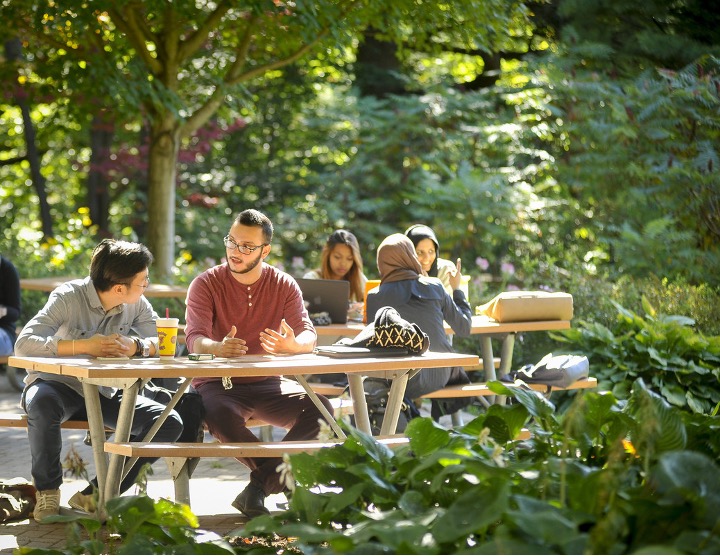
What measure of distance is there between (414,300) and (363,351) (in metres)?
1.29

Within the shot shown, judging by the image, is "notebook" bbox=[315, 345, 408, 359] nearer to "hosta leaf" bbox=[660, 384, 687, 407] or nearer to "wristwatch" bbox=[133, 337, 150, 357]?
"wristwatch" bbox=[133, 337, 150, 357]

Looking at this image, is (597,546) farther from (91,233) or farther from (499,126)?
(91,233)

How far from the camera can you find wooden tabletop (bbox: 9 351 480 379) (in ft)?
15.2

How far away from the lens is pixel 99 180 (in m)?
17.8

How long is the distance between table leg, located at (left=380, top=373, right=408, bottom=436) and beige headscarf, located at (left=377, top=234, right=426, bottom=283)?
3.59 ft

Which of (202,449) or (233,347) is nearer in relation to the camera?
(202,449)

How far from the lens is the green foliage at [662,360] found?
8.09 metres

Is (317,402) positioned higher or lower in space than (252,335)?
lower

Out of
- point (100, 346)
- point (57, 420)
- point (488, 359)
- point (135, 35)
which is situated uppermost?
point (135, 35)

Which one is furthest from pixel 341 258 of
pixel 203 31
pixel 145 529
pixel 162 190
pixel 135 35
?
pixel 145 529

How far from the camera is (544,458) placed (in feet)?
11.2

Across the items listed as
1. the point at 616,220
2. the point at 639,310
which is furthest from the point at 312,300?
the point at 616,220

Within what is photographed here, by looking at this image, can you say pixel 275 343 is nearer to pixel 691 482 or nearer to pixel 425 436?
pixel 425 436

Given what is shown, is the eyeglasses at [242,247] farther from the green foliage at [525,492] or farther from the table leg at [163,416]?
the green foliage at [525,492]
